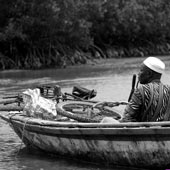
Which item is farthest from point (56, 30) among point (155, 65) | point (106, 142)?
point (155, 65)

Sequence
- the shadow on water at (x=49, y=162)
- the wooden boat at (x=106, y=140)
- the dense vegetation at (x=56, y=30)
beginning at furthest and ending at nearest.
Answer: the dense vegetation at (x=56, y=30) → the shadow on water at (x=49, y=162) → the wooden boat at (x=106, y=140)

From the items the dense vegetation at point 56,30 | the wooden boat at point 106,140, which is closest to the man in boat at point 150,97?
the wooden boat at point 106,140

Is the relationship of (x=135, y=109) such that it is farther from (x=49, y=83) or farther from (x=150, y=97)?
(x=49, y=83)

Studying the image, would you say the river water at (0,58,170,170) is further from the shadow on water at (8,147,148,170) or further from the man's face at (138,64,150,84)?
the man's face at (138,64,150,84)

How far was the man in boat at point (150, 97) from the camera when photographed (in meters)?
7.66

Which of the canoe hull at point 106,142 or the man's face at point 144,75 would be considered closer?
the canoe hull at point 106,142

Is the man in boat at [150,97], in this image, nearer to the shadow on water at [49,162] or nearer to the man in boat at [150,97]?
the man in boat at [150,97]

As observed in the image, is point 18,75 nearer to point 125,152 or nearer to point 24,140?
point 24,140

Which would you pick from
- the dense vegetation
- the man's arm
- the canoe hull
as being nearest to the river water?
the canoe hull

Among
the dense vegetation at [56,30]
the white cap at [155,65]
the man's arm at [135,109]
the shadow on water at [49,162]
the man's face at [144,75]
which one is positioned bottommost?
the dense vegetation at [56,30]

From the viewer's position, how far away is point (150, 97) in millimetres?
7652

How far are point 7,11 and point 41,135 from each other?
29.3 metres

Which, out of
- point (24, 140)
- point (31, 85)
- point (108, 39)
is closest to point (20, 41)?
point (31, 85)

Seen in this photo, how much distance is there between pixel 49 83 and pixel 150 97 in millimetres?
16687
